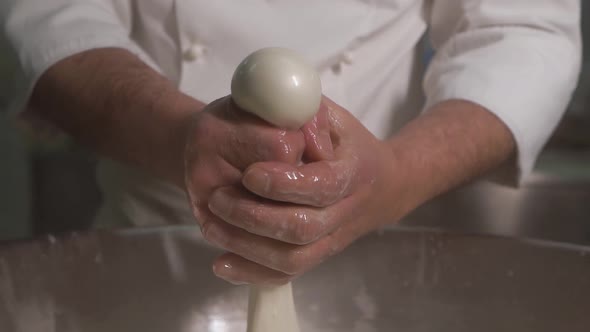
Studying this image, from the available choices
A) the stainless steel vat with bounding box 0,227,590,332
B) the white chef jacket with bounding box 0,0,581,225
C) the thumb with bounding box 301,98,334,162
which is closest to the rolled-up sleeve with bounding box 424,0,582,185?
the white chef jacket with bounding box 0,0,581,225

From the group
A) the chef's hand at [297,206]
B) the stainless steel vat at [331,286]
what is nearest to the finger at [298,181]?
the chef's hand at [297,206]

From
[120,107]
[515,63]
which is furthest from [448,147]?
[120,107]

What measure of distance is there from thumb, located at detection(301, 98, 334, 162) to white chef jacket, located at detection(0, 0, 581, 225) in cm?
21

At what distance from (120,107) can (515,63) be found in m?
0.31

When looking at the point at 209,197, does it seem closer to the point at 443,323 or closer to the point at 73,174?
the point at 443,323

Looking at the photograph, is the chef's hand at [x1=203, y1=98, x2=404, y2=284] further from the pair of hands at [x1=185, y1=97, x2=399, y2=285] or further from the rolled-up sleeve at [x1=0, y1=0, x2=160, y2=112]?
the rolled-up sleeve at [x1=0, y1=0, x2=160, y2=112]

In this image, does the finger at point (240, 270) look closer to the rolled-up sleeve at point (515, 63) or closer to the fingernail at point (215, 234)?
the fingernail at point (215, 234)

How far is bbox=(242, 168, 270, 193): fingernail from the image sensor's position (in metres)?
0.29

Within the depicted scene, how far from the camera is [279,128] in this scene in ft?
0.99

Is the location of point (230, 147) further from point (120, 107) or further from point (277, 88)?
point (120, 107)

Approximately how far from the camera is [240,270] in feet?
1.11

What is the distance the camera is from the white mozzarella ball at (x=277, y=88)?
0.29 meters

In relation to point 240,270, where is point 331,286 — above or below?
below

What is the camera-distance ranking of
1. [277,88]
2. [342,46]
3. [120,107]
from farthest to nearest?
[342,46] → [120,107] → [277,88]
